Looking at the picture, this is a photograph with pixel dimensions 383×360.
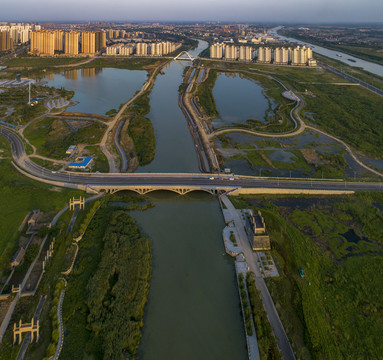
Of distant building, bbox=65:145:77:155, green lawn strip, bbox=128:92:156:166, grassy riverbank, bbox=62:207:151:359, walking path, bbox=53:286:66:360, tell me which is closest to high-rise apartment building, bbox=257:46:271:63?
green lawn strip, bbox=128:92:156:166

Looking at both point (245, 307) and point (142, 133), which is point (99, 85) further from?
point (245, 307)

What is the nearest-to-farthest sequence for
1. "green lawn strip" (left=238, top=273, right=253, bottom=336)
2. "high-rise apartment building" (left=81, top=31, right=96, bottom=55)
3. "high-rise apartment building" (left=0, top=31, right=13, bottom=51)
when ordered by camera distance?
1. "green lawn strip" (left=238, top=273, right=253, bottom=336)
2. "high-rise apartment building" (left=0, top=31, right=13, bottom=51)
3. "high-rise apartment building" (left=81, top=31, right=96, bottom=55)

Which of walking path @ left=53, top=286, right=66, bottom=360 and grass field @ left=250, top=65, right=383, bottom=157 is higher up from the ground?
grass field @ left=250, top=65, right=383, bottom=157

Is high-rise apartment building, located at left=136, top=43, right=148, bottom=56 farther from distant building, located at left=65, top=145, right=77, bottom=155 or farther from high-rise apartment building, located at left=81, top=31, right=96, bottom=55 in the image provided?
distant building, located at left=65, top=145, right=77, bottom=155

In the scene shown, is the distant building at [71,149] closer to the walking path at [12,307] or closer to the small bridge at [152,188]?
the small bridge at [152,188]

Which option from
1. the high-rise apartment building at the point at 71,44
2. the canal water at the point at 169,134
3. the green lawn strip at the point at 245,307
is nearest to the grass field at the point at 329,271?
the green lawn strip at the point at 245,307
